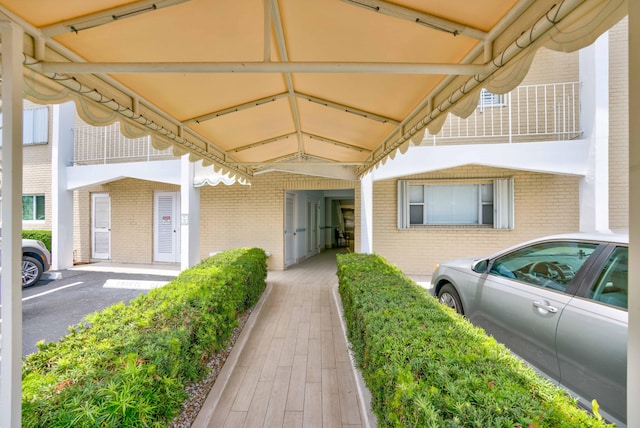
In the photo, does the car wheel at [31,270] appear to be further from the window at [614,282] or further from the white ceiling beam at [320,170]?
the window at [614,282]

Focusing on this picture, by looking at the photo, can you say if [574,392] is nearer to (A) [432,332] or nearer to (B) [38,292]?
(A) [432,332]

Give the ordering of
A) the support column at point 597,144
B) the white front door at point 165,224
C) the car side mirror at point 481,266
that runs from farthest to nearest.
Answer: the white front door at point 165,224, the support column at point 597,144, the car side mirror at point 481,266

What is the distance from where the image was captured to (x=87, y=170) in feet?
29.8

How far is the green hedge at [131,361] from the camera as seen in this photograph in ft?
4.75

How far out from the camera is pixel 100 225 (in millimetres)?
10766

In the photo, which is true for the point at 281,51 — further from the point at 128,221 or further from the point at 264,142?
the point at 128,221

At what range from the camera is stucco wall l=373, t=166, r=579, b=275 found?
A: 24.0ft

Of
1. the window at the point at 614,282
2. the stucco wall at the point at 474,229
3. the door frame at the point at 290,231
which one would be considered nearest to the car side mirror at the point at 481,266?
the window at the point at 614,282

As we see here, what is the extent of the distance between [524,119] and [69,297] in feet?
39.5

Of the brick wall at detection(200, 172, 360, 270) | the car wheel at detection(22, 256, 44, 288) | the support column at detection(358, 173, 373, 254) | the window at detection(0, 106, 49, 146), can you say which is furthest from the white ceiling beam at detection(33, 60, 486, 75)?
the window at detection(0, 106, 49, 146)

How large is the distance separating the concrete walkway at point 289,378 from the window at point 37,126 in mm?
11717

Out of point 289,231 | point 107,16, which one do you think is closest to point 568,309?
point 107,16

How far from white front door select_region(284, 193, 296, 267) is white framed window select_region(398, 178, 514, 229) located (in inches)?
145

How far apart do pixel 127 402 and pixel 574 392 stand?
10.6ft
